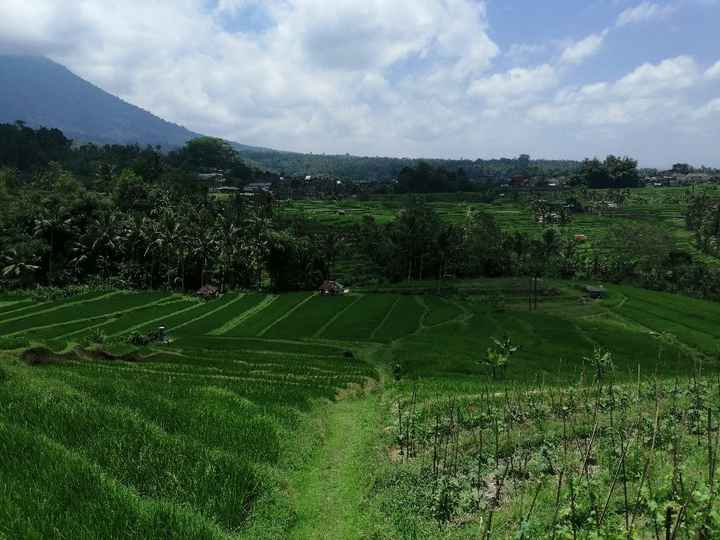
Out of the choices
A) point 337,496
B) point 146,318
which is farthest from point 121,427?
point 146,318

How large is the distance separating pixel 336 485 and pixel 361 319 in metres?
42.1

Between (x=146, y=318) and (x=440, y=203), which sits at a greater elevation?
(x=440, y=203)

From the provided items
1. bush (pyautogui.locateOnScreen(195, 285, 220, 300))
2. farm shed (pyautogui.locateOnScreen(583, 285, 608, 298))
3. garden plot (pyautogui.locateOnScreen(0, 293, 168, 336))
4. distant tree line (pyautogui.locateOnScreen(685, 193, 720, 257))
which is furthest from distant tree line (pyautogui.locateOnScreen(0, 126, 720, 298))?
garden plot (pyautogui.locateOnScreen(0, 293, 168, 336))

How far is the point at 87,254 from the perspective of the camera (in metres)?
85.3

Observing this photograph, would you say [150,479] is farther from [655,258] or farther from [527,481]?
[655,258]

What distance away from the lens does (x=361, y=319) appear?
57.1m

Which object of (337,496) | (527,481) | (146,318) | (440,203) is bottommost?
(146,318)

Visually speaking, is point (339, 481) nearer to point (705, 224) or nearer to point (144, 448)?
point (144, 448)

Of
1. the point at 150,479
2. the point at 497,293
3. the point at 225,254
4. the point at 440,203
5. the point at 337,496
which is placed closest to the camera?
the point at 150,479

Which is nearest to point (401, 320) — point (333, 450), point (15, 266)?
point (333, 450)

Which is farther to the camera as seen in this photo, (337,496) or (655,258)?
(655,258)

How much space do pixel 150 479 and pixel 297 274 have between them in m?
74.8

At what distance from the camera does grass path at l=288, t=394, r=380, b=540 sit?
40.9ft

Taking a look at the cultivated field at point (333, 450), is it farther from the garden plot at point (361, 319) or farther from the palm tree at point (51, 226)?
the palm tree at point (51, 226)
